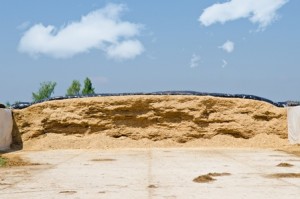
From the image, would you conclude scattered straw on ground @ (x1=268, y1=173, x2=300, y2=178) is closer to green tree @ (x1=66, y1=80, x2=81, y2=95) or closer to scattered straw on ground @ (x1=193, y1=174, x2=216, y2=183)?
scattered straw on ground @ (x1=193, y1=174, x2=216, y2=183)

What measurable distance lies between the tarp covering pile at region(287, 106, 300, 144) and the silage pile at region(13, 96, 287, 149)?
2.49ft

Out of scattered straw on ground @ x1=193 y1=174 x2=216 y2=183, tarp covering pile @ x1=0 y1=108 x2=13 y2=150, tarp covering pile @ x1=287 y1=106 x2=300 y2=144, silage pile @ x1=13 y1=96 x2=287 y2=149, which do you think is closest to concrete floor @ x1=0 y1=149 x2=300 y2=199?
scattered straw on ground @ x1=193 y1=174 x2=216 y2=183

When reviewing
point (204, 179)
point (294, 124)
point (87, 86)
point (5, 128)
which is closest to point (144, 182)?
point (204, 179)

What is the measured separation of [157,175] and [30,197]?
2.30 m

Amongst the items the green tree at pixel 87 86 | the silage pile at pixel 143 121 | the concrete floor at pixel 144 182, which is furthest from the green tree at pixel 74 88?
the concrete floor at pixel 144 182

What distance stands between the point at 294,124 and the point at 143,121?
4821 mm

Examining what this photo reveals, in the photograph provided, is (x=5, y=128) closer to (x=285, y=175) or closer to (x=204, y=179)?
(x=204, y=179)

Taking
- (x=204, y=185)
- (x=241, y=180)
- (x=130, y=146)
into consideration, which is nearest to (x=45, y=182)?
(x=204, y=185)

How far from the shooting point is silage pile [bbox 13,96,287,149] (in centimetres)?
1495

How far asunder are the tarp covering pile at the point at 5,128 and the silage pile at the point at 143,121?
533 mm

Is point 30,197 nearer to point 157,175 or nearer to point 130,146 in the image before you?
point 157,175

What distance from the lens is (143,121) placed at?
15.4 m

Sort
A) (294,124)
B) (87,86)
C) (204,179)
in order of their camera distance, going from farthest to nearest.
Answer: (87,86) < (294,124) < (204,179)

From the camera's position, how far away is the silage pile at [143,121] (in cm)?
1495
